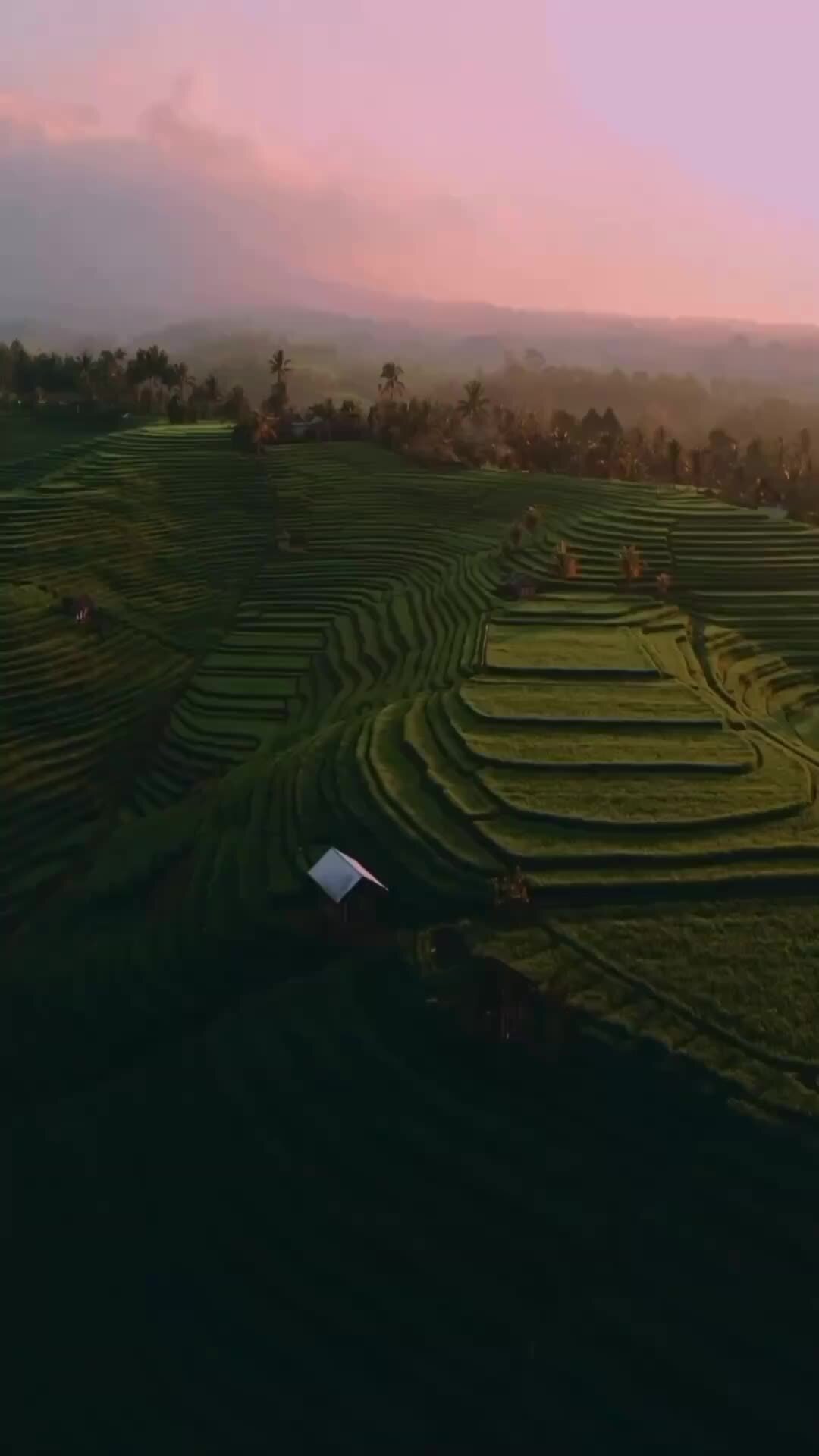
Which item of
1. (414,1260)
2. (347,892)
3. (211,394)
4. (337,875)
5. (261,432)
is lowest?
(414,1260)

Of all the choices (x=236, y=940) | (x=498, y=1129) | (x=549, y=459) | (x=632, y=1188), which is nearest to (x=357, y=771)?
(x=236, y=940)

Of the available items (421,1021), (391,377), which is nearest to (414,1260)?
(421,1021)

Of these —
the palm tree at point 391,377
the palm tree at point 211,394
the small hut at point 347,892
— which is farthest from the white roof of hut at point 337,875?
the palm tree at point 211,394

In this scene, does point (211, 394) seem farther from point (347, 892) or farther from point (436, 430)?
point (347, 892)

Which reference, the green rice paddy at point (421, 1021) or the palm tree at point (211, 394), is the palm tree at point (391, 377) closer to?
Answer: the palm tree at point (211, 394)

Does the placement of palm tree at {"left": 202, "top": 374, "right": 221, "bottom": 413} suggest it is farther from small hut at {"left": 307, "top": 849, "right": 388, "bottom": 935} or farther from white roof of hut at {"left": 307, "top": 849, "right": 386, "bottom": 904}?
small hut at {"left": 307, "top": 849, "right": 388, "bottom": 935}


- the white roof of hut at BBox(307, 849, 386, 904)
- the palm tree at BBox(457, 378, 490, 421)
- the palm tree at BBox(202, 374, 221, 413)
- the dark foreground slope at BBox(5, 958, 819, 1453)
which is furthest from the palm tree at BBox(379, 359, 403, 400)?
the dark foreground slope at BBox(5, 958, 819, 1453)

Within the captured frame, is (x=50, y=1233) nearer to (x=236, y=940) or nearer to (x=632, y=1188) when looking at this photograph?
(x=236, y=940)
